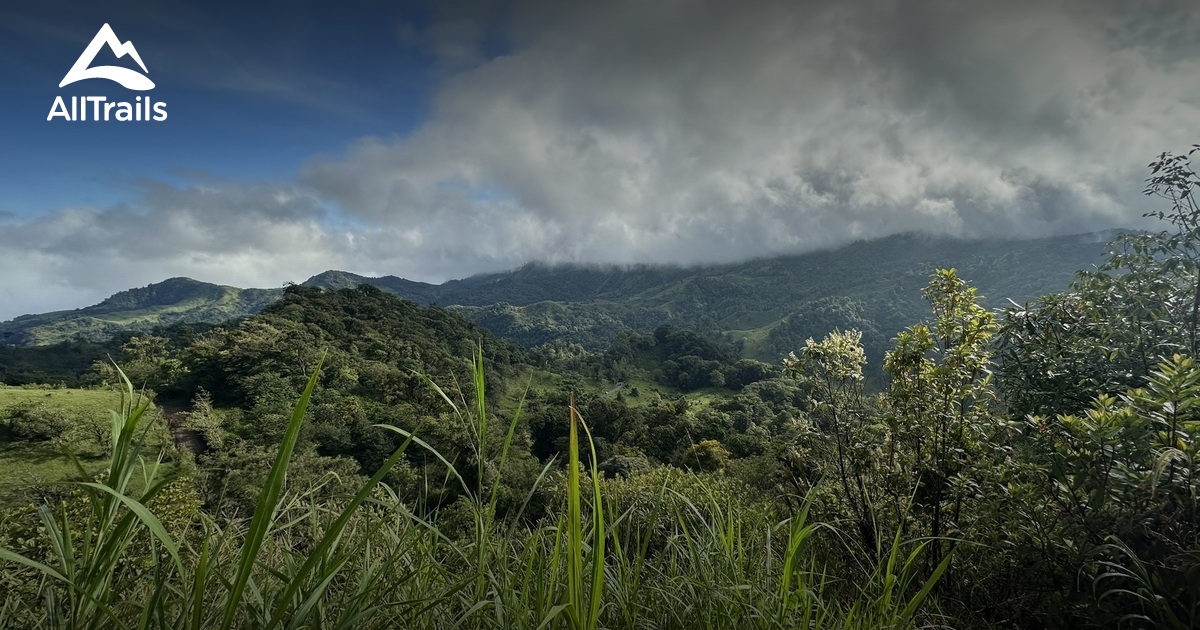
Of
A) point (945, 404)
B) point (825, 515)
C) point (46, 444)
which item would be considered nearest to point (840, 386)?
point (945, 404)

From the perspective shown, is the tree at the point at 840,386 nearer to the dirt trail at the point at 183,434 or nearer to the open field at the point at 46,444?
the open field at the point at 46,444

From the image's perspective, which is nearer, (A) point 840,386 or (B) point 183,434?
(A) point 840,386

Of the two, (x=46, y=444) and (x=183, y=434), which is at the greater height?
(x=46, y=444)

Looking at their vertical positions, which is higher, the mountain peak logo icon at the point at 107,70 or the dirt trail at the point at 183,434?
the mountain peak logo icon at the point at 107,70

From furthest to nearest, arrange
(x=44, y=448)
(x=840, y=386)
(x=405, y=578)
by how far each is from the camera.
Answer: (x=44, y=448), (x=840, y=386), (x=405, y=578)

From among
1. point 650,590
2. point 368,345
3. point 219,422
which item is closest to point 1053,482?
point 650,590

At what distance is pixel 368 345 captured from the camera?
70375mm

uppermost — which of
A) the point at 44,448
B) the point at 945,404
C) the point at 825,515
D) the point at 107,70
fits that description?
the point at 107,70

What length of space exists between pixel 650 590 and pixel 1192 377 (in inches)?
114

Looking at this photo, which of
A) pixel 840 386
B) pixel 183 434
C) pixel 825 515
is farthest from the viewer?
pixel 183 434

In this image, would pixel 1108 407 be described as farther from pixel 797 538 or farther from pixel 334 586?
pixel 334 586

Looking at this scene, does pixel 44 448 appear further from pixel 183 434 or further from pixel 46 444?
pixel 183 434

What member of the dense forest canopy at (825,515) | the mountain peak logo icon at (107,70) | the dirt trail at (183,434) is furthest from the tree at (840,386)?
the dirt trail at (183,434)

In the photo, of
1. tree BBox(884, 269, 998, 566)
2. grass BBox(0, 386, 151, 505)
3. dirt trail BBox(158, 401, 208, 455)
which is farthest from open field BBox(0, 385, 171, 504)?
tree BBox(884, 269, 998, 566)
